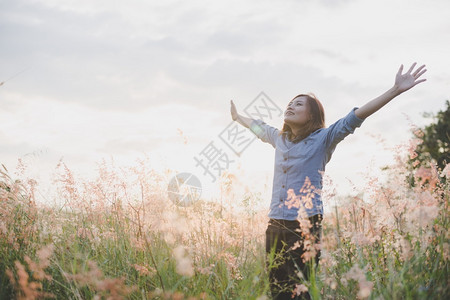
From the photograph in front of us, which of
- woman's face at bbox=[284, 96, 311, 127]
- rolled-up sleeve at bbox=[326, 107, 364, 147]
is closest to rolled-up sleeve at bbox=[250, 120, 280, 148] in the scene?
woman's face at bbox=[284, 96, 311, 127]

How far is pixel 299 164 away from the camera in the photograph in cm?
338

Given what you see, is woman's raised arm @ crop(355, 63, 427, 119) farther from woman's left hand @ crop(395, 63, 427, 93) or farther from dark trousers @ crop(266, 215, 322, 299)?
dark trousers @ crop(266, 215, 322, 299)

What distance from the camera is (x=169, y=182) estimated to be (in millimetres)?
3188

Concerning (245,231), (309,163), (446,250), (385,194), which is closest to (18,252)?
(245,231)

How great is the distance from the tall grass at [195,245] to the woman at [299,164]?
0.60ft

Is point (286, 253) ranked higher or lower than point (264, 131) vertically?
lower

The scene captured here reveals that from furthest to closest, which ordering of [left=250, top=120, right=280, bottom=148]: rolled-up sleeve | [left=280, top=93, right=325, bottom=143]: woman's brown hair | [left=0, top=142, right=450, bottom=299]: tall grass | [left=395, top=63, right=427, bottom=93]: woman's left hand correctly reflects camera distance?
[left=250, top=120, right=280, bottom=148]: rolled-up sleeve → [left=280, top=93, right=325, bottom=143]: woman's brown hair → [left=395, top=63, right=427, bottom=93]: woman's left hand → [left=0, top=142, right=450, bottom=299]: tall grass

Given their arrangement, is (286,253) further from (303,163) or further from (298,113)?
(298,113)

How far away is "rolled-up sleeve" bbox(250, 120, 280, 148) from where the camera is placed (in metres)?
4.07

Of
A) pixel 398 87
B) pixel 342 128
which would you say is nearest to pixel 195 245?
pixel 342 128

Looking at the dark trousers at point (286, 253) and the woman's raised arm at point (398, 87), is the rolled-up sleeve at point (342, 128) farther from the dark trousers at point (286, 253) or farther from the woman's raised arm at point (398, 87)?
the dark trousers at point (286, 253)

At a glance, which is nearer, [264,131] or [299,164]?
[299,164]

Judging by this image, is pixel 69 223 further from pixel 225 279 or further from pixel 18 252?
pixel 225 279

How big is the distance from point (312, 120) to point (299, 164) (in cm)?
58
